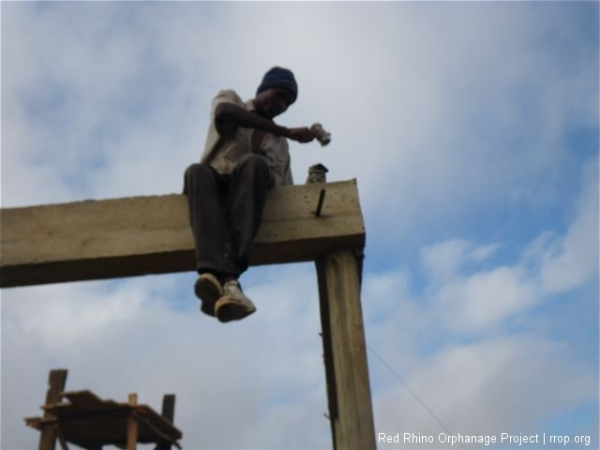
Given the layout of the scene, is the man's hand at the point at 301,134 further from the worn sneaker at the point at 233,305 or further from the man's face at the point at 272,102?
the worn sneaker at the point at 233,305

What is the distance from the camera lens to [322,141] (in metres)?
4.25

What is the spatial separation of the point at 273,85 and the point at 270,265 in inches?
43.2

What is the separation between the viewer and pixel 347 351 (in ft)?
11.9

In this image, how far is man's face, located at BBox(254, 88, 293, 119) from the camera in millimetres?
4430

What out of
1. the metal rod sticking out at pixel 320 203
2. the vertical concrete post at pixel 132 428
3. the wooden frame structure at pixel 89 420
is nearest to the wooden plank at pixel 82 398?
the wooden frame structure at pixel 89 420

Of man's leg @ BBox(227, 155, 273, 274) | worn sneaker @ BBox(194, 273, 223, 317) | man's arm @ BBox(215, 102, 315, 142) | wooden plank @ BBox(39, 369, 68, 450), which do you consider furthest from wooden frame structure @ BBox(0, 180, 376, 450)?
wooden plank @ BBox(39, 369, 68, 450)

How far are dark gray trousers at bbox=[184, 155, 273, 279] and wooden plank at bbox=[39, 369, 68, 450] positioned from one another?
761 cm

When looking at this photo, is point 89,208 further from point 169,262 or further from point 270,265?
point 270,265

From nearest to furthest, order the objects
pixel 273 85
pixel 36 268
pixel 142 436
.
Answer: pixel 36 268
pixel 273 85
pixel 142 436

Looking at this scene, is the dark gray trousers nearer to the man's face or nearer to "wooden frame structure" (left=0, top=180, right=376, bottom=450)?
"wooden frame structure" (left=0, top=180, right=376, bottom=450)

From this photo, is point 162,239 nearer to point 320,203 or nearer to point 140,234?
point 140,234

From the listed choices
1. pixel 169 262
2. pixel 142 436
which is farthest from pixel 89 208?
pixel 142 436

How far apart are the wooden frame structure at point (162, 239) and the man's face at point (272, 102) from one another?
0.58m

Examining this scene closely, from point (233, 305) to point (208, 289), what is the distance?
166 millimetres
